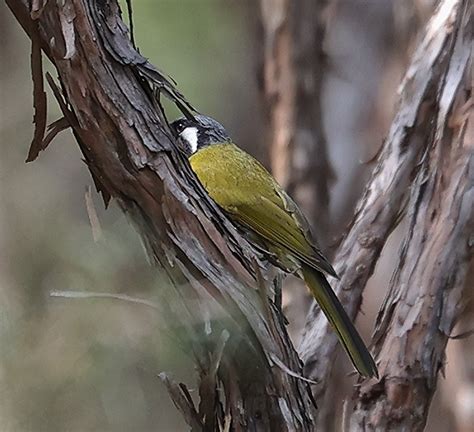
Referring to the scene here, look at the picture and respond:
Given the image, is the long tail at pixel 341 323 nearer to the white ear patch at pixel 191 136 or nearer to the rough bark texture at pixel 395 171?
the rough bark texture at pixel 395 171

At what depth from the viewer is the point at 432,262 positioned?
6.61 ft

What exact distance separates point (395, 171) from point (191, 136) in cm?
48

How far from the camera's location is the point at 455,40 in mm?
2240

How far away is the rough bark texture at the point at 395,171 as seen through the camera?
7.13ft

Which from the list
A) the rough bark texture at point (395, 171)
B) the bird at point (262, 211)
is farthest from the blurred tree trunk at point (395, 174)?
the bird at point (262, 211)

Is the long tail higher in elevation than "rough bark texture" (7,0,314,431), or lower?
lower

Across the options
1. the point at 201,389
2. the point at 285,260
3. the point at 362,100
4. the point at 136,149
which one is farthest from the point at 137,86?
the point at 362,100

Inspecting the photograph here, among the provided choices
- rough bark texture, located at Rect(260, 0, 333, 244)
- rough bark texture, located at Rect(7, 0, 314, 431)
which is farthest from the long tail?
rough bark texture, located at Rect(260, 0, 333, 244)

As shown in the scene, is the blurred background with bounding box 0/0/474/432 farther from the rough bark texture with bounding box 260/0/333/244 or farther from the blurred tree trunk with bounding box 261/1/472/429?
the blurred tree trunk with bounding box 261/1/472/429

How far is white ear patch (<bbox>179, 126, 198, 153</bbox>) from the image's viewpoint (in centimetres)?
222

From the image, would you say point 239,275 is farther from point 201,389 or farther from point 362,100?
point 362,100

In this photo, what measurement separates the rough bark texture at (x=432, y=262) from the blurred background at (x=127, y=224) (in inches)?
16.3

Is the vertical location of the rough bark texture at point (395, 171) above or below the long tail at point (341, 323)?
above

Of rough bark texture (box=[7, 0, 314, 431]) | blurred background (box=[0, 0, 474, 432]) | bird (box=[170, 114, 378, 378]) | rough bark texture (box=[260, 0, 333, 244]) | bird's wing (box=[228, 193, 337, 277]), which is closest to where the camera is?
rough bark texture (box=[7, 0, 314, 431])
